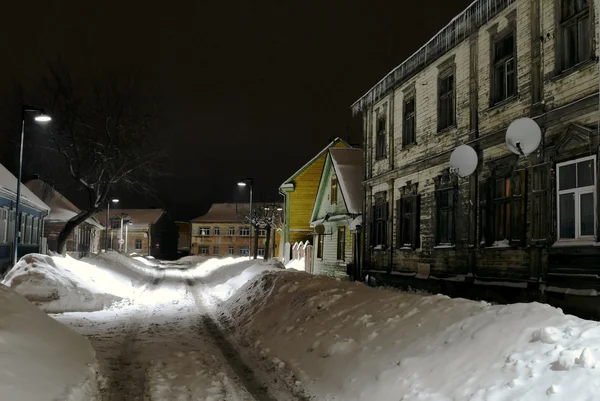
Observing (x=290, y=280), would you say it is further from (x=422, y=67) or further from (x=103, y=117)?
(x=103, y=117)

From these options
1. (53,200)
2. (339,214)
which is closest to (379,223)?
(339,214)

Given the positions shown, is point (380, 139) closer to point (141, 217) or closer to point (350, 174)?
point (350, 174)

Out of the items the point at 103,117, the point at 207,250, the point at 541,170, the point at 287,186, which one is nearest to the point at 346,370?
the point at 541,170

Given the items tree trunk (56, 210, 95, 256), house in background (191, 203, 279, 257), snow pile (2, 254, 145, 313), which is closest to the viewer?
snow pile (2, 254, 145, 313)

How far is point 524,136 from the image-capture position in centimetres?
1266

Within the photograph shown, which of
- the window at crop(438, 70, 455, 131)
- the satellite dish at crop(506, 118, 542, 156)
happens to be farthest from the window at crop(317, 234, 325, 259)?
the satellite dish at crop(506, 118, 542, 156)

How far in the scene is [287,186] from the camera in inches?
1940

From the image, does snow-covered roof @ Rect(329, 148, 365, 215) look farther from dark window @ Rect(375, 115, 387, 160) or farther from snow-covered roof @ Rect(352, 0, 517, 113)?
snow-covered roof @ Rect(352, 0, 517, 113)

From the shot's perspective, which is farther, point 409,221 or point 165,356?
point 409,221

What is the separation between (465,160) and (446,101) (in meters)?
3.48

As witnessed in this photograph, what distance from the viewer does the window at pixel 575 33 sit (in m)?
11.4

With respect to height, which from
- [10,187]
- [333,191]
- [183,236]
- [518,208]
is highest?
[333,191]

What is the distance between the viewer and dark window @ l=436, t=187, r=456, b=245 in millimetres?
17500

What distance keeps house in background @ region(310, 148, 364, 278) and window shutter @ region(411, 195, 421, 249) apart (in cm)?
693
